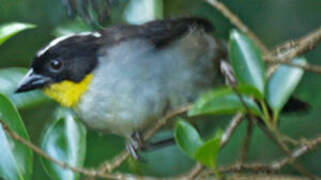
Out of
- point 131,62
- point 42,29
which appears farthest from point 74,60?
point 42,29

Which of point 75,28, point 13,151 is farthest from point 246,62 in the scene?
point 75,28

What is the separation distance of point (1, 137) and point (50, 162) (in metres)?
0.15

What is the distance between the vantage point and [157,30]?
2828 millimetres

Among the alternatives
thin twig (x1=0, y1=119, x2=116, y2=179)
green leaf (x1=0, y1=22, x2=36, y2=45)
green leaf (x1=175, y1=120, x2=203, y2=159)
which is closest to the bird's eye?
green leaf (x1=0, y1=22, x2=36, y2=45)

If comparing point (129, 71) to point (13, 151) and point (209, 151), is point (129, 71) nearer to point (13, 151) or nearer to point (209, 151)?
point (13, 151)

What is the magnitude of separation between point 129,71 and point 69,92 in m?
0.26

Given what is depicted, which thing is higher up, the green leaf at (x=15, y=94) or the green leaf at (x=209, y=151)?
the green leaf at (x=209, y=151)

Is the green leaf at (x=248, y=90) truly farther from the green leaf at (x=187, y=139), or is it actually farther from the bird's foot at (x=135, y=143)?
the bird's foot at (x=135, y=143)

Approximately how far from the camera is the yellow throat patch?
9.39ft

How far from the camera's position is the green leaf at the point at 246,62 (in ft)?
6.42

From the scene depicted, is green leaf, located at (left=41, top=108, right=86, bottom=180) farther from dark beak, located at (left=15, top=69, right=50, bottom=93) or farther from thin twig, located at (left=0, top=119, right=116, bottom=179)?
dark beak, located at (left=15, top=69, right=50, bottom=93)

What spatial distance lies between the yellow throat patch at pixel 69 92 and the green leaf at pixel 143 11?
255 millimetres

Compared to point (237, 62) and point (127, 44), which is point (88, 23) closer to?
point (127, 44)

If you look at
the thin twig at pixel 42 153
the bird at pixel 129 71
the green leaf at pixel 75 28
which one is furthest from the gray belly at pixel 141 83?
the thin twig at pixel 42 153
